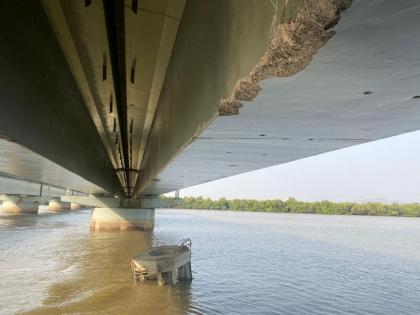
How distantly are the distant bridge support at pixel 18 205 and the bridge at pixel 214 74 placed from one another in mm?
75025

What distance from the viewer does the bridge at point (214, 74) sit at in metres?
2.89

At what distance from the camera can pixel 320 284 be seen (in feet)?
61.6

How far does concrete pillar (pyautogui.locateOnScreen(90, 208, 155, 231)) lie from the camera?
143 ft

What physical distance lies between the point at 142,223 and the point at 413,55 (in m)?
42.9

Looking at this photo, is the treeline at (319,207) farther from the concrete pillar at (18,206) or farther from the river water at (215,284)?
the river water at (215,284)

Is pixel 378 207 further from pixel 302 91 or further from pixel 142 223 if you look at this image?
pixel 302 91

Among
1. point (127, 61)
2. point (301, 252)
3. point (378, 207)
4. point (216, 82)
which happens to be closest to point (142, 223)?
point (301, 252)

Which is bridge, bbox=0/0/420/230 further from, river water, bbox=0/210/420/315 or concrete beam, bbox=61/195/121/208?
concrete beam, bbox=61/195/121/208

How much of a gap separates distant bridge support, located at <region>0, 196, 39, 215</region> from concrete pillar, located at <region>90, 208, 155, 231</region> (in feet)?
140

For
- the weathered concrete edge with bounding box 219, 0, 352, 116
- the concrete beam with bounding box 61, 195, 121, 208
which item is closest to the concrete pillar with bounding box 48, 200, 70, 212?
the concrete beam with bounding box 61, 195, 121, 208

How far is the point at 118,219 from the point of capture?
4353cm

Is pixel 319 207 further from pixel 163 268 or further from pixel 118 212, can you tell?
pixel 163 268

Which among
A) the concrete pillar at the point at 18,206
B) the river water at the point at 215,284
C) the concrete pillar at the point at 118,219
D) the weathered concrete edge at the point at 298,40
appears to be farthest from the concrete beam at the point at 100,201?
the concrete pillar at the point at 18,206

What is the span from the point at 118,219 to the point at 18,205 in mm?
45730
